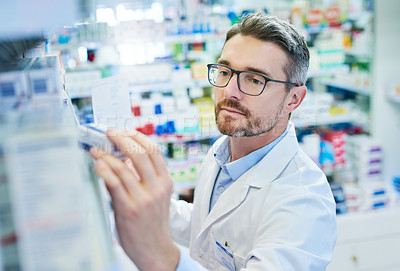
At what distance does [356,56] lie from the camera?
14.9 feet

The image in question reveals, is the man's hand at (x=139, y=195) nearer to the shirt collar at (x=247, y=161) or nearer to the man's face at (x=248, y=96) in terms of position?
the man's face at (x=248, y=96)

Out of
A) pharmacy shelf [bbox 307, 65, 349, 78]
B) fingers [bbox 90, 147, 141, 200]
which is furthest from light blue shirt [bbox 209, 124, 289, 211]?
pharmacy shelf [bbox 307, 65, 349, 78]

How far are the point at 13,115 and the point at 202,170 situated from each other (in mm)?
1490

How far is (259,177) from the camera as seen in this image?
1431 millimetres

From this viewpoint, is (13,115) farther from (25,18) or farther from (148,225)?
(148,225)

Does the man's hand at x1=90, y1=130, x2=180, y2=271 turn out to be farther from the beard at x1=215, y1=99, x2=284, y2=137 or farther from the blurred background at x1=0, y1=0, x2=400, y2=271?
the blurred background at x1=0, y1=0, x2=400, y2=271

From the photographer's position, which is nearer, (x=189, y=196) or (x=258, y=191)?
(x=258, y=191)

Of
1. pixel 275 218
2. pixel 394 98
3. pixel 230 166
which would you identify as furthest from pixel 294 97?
pixel 394 98

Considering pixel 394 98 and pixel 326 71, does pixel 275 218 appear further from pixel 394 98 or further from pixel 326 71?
pixel 394 98

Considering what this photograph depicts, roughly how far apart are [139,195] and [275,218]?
724mm

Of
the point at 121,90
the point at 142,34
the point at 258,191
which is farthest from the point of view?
the point at 142,34

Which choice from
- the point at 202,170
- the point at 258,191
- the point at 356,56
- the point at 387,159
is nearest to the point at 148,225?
the point at 258,191

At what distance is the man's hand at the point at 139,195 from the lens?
58 cm

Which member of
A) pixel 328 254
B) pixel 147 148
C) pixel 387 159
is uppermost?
pixel 147 148
